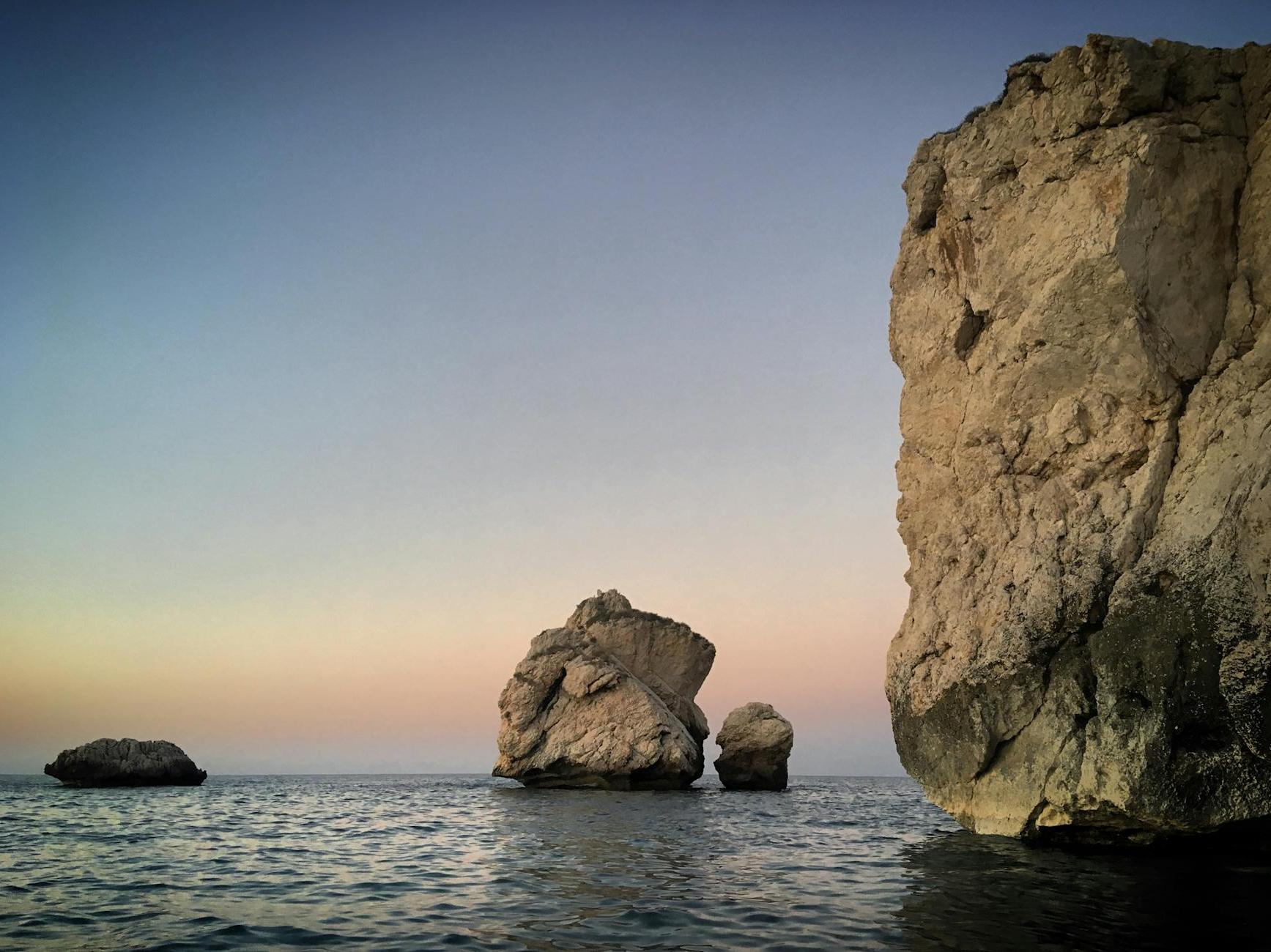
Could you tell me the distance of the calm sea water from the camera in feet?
29.7

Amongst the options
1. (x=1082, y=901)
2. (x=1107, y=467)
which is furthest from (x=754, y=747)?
(x=1082, y=901)

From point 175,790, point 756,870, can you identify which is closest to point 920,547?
point 756,870

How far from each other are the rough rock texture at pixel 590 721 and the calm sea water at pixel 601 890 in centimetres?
2273

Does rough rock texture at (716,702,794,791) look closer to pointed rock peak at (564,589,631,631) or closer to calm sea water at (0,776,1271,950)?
pointed rock peak at (564,589,631,631)

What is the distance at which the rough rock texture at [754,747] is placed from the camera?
48.3 meters

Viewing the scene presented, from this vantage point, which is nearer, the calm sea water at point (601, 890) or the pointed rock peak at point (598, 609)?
the calm sea water at point (601, 890)

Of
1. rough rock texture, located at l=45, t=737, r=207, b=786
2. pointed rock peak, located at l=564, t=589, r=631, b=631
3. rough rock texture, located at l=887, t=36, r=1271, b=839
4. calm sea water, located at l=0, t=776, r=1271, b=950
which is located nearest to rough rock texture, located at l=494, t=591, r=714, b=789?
pointed rock peak, located at l=564, t=589, r=631, b=631

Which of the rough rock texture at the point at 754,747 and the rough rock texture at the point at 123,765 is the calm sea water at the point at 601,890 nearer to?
the rough rock texture at the point at 754,747

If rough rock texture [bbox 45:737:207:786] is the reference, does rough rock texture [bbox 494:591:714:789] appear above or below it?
above

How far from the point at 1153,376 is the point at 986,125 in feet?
24.3

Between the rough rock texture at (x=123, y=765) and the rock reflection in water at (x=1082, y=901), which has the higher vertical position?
the rock reflection in water at (x=1082, y=901)

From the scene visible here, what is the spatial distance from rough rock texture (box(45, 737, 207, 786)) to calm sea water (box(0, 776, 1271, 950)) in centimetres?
3735

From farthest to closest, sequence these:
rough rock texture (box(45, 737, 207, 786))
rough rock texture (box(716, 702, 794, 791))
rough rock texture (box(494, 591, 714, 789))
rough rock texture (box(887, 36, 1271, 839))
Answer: rough rock texture (box(45, 737, 207, 786)) < rough rock texture (box(716, 702, 794, 791)) < rough rock texture (box(494, 591, 714, 789)) < rough rock texture (box(887, 36, 1271, 839))

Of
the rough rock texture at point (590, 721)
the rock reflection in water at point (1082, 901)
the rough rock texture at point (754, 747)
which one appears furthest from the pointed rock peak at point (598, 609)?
the rock reflection in water at point (1082, 901)
